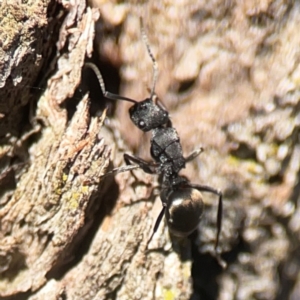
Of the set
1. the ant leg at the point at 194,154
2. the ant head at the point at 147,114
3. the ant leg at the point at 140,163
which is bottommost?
the ant leg at the point at 140,163

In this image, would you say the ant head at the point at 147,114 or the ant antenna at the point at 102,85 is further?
the ant head at the point at 147,114

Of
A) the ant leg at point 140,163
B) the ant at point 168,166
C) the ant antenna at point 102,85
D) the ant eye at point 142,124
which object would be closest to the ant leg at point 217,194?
the ant at point 168,166

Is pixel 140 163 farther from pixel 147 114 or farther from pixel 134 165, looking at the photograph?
pixel 147 114

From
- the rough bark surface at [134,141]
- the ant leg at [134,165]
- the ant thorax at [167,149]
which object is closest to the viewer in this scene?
the rough bark surface at [134,141]

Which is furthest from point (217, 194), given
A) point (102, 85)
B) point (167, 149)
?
point (102, 85)

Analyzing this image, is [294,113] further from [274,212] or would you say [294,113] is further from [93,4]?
[93,4]

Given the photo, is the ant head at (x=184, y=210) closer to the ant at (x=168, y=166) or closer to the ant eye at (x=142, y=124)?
the ant at (x=168, y=166)

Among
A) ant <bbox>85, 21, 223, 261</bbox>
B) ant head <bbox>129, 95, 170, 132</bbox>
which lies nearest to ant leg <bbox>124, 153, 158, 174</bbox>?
ant <bbox>85, 21, 223, 261</bbox>

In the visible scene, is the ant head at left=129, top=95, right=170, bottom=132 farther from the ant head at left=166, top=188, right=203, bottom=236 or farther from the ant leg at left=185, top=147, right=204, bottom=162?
the ant head at left=166, top=188, right=203, bottom=236
